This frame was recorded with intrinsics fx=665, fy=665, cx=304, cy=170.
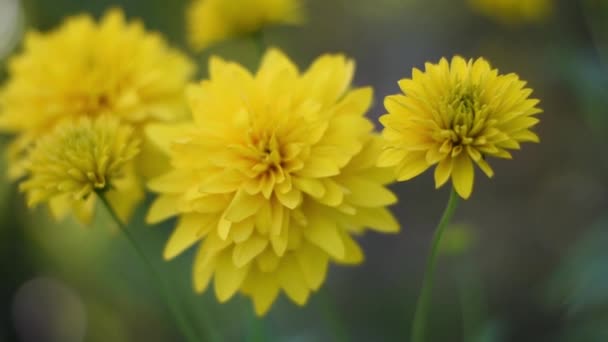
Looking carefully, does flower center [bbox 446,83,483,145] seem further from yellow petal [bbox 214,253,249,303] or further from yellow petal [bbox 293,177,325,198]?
yellow petal [bbox 214,253,249,303]

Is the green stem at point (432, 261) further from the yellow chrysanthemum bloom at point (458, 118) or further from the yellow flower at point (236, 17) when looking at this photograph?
the yellow flower at point (236, 17)

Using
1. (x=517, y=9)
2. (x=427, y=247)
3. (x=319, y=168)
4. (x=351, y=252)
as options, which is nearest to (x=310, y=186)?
(x=319, y=168)

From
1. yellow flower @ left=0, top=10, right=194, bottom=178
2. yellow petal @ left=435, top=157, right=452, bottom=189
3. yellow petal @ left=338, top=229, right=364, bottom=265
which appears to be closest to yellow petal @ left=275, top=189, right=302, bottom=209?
yellow petal @ left=338, top=229, right=364, bottom=265

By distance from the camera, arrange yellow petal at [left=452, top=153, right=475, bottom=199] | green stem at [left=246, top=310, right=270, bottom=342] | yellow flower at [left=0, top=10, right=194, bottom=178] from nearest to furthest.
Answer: yellow petal at [left=452, top=153, right=475, bottom=199]
green stem at [left=246, top=310, right=270, bottom=342]
yellow flower at [left=0, top=10, right=194, bottom=178]

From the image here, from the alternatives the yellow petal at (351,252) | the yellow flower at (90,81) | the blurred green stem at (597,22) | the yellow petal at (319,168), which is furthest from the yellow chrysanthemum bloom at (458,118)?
the blurred green stem at (597,22)

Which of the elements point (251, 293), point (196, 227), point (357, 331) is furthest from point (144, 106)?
point (357, 331)

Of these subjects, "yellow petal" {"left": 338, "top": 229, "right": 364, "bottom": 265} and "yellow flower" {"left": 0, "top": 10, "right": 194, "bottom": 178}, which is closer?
"yellow petal" {"left": 338, "top": 229, "right": 364, "bottom": 265}

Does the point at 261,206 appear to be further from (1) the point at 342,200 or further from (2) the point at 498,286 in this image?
(2) the point at 498,286

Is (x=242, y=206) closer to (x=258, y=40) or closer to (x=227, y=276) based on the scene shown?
(x=227, y=276)
